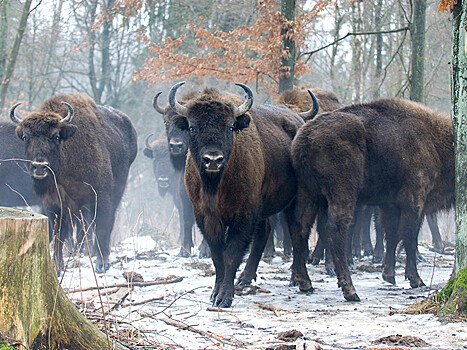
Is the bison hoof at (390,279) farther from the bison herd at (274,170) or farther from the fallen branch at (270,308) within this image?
the fallen branch at (270,308)

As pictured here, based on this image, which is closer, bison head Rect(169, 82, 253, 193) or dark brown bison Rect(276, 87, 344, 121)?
bison head Rect(169, 82, 253, 193)

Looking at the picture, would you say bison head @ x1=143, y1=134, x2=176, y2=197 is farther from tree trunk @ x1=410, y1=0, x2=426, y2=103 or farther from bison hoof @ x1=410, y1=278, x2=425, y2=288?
bison hoof @ x1=410, y1=278, x2=425, y2=288

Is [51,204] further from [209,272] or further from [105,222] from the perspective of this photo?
[209,272]

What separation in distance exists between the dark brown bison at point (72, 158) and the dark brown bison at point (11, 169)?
1.71 meters

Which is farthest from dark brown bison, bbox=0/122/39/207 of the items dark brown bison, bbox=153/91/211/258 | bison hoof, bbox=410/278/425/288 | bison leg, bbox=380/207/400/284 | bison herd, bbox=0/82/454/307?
bison hoof, bbox=410/278/425/288

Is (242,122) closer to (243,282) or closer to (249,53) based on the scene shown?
(243,282)

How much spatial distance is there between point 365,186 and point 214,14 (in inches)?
495

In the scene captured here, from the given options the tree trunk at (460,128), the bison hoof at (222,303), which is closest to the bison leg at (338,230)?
the bison hoof at (222,303)

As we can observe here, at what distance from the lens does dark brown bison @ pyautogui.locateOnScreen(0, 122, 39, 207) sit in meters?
10.9

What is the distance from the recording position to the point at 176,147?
10289 mm

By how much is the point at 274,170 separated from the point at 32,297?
4354 mm

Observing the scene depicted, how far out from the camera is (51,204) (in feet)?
27.9

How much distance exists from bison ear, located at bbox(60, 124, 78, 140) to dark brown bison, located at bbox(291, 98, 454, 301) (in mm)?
3327

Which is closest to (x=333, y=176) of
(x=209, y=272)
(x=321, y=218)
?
(x=321, y=218)
